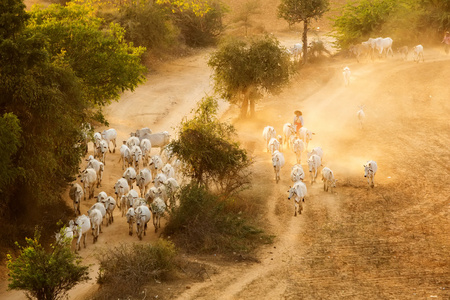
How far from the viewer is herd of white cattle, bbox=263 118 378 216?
22.8 metres

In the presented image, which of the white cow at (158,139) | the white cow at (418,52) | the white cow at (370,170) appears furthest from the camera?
the white cow at (418,52)

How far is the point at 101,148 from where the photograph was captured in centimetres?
2759

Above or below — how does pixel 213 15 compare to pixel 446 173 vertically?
above

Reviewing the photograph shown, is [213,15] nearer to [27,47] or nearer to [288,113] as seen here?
[288,113]

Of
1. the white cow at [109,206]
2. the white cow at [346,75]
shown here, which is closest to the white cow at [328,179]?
the white cow at [109,206]

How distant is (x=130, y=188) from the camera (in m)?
25.3

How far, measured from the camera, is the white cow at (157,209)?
21.2 meters

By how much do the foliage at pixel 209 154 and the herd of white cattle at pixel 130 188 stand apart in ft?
2.28

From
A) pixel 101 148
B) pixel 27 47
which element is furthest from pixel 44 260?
pixel 101 148

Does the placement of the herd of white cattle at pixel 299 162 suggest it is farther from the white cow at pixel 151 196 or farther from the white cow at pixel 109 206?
the white cow at pixel 109 206

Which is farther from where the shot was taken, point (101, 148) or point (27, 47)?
point (101, 148)

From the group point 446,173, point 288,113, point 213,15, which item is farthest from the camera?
point 213,15

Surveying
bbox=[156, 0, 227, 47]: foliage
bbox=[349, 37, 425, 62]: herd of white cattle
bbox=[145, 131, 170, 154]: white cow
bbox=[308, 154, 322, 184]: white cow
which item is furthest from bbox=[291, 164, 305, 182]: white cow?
bbox=[156, 0, 227, 47]: foliage

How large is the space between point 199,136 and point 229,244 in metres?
Answer: 4.55
